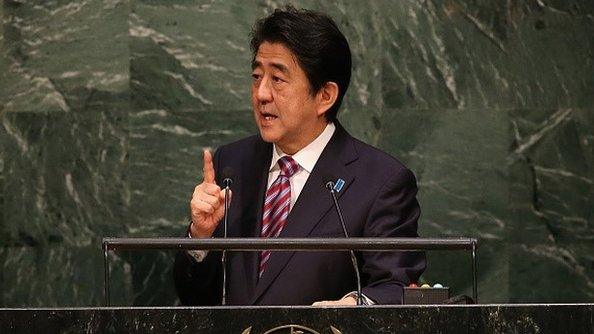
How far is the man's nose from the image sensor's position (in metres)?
4.74

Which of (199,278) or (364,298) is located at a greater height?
(364,298)

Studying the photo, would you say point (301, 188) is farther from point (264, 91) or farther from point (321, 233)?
point (264, 91)

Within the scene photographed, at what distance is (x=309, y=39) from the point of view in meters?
4.75

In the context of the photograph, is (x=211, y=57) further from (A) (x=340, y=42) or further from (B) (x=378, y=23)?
(A) (x=340, y=42)

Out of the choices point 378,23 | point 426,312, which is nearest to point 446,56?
A: point 378,23

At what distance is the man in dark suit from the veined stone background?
1.28m

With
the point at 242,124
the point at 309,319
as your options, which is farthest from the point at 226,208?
the point at 242,124

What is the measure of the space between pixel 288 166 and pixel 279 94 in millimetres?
248

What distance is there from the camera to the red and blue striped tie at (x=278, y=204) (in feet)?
15.4

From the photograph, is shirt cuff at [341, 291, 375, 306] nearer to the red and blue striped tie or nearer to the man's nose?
the red and blue striped tie

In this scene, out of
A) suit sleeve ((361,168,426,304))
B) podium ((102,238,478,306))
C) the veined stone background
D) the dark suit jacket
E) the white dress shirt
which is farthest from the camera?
the veined stone background

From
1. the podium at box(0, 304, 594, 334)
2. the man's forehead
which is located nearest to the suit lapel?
the man's forehead

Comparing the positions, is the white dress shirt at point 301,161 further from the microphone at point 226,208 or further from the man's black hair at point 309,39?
the microphone at point 226,208

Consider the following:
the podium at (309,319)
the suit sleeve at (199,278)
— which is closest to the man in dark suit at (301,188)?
the suit sleeve at (199,278)
